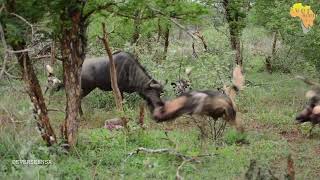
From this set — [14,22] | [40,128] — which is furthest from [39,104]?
[14,22]

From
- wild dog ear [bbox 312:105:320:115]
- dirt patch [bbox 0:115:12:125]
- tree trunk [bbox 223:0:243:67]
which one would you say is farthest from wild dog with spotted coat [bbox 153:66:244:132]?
tree trunk [bbox 223:0:243:67]

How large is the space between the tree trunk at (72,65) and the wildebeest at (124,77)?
302 cm

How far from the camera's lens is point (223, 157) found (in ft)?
28.6

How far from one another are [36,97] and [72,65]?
73 cm

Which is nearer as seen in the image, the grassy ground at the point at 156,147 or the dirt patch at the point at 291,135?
the grassy ground at the point at 156,147

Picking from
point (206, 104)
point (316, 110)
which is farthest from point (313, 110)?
point (206, 104)

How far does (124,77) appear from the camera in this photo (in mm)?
13188

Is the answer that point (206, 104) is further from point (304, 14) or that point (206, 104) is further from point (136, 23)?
point (304, 14)

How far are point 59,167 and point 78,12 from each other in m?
2.20

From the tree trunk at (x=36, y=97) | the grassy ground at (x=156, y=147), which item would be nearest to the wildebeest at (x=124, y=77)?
the grassy ground at (x=156, y=147)

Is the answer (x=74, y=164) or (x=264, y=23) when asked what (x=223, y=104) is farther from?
(x=264, y=23)

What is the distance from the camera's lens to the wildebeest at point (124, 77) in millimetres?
11914

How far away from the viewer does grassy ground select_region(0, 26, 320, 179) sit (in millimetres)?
7441

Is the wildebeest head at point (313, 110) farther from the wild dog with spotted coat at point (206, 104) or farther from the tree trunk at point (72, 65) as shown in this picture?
the tree trunk at point (72, 65)
